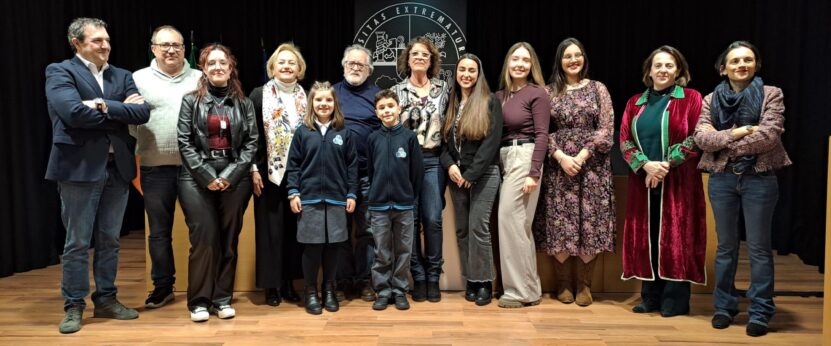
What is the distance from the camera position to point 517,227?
3.33m

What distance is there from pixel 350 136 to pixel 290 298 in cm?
99

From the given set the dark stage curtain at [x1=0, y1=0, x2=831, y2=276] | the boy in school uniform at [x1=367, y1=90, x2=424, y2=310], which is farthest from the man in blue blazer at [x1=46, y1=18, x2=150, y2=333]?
the dark stage curtain at [x1=0, y1=0, x2=831, y2=276]

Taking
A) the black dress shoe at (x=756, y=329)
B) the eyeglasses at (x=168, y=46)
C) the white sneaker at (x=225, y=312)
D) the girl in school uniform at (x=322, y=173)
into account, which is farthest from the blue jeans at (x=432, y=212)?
the black dress shoe at (x=756, y=329)

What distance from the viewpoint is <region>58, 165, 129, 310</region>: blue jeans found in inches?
116

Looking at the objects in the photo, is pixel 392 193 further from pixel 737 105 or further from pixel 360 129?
pixel 737 105

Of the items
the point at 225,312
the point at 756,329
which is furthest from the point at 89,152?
the point at 756,329

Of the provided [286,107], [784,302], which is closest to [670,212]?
[784,302]

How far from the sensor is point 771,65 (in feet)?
16.8

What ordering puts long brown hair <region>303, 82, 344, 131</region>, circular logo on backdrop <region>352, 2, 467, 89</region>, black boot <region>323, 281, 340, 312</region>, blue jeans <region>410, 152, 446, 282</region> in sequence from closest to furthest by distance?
long brown hair <region>303, 82, 344, 131</region> < black boot <region>323, 281, 340, 312</region> < blue jeans <region>410, 152, 446, 282</region> < circular logo on backdrop <region>352, 2, 467, 89</region>

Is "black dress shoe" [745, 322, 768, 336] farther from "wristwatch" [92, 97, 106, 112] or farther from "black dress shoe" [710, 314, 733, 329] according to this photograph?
"wristwatch" [92, 97, 106, 112]

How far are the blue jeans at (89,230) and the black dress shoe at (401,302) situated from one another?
145 cm

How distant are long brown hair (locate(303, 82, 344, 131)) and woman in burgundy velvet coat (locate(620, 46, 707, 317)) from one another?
58.2 inches

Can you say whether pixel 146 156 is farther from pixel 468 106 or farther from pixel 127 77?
pixel 468 106

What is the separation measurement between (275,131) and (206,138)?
0.35 m
